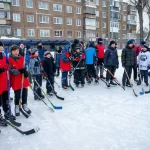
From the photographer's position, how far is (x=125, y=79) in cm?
749

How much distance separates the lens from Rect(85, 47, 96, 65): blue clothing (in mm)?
7859

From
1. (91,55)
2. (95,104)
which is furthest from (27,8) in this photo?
(95,104)

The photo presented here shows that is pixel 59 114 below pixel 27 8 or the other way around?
below

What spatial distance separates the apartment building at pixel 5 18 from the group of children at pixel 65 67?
23556 millimetres

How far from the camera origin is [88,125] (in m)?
4.16

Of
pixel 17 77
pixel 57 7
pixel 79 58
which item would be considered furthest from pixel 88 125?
pixel 57 7

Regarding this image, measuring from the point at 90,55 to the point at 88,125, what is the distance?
4.05 meters

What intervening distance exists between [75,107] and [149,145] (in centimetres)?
234

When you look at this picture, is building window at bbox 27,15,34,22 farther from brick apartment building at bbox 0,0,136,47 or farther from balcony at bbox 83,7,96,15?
balcony at bbox 83,7,96,15

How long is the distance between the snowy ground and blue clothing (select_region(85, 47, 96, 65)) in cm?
194

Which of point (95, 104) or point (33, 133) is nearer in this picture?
point (33, 133)

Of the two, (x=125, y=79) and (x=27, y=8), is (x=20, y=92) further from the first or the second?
(x=27, y=8)

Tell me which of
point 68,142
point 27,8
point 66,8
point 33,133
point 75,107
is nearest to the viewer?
point 68,142

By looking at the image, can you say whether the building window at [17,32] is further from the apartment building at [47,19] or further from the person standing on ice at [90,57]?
the person standing on ice at [90,57]
